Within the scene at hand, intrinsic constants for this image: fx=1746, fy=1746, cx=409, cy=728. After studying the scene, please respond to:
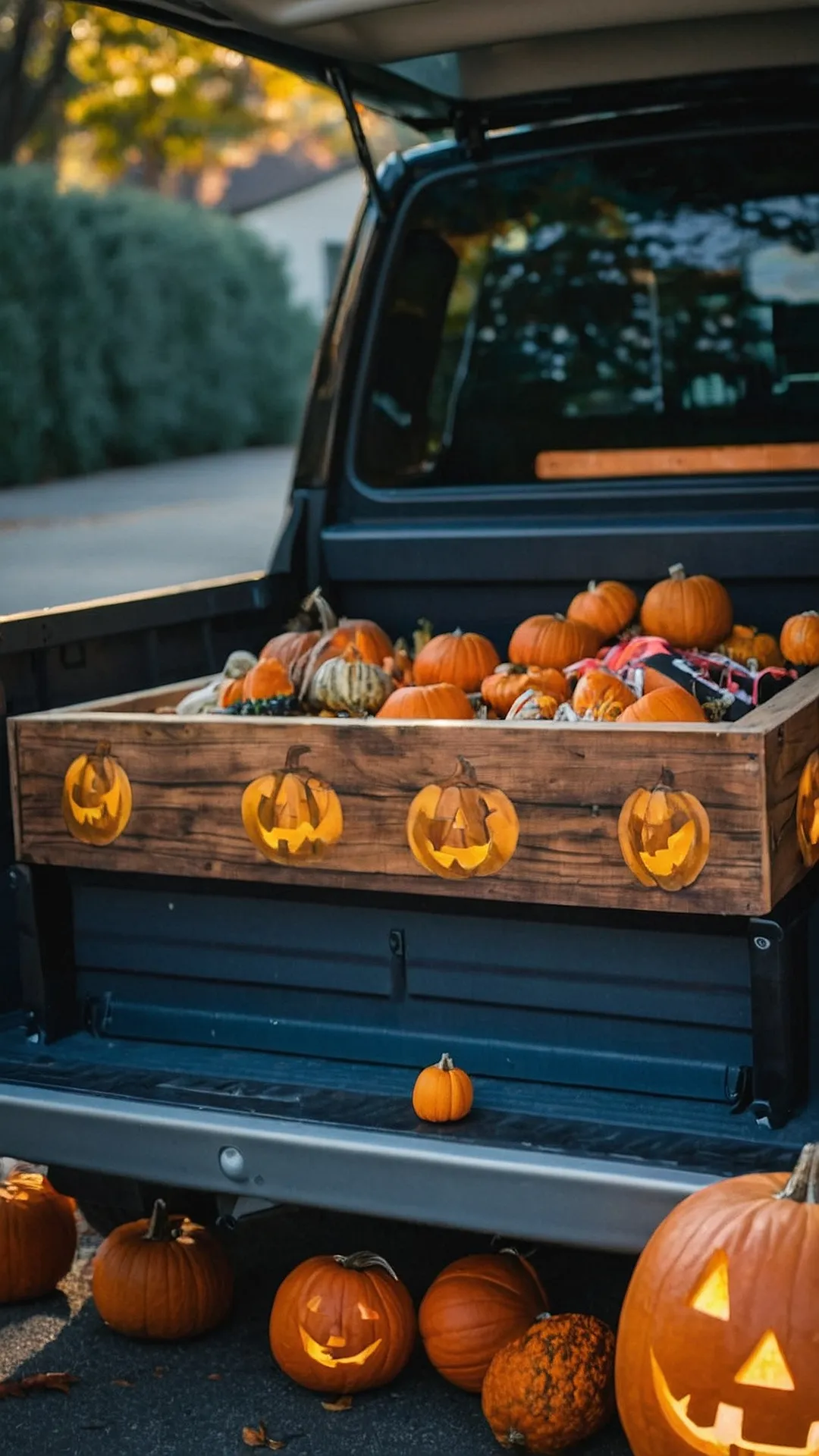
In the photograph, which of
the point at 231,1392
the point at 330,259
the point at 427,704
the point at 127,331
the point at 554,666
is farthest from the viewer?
the point at 330,259

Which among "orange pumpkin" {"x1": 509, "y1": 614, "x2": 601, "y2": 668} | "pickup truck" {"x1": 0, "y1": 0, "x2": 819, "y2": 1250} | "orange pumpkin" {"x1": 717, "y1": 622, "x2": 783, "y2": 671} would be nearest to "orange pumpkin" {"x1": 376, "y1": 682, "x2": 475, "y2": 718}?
"orange pumpkin" {"x1": 509, "y1": 614, "x2": 601, "y2": 668}

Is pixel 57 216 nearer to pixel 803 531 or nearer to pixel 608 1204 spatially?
pixel 803 531

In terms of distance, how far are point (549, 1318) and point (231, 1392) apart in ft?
2.12

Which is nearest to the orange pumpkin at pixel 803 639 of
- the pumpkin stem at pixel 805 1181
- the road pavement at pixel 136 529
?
the pumpkin stem at pixel 805 1181

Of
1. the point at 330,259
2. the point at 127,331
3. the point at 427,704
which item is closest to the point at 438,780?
the point at 427,704

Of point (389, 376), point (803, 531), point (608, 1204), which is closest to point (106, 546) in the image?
point (389, 376)

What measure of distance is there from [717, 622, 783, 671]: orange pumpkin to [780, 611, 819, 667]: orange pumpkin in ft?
0.28

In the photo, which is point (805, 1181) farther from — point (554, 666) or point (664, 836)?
point (554, 666)

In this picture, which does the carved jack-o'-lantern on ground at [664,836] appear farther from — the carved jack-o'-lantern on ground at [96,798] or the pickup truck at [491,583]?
the carved jack-o'-lantern on ground at [96,798]

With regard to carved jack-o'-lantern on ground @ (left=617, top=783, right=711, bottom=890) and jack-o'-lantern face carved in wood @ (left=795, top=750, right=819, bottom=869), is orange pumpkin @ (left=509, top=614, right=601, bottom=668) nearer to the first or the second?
jack-o'-lantern face carved in wood @ (left=795, top=750, right=819, bottom=869)

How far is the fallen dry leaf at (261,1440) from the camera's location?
3.04 meters

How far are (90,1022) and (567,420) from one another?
1923 millimetres

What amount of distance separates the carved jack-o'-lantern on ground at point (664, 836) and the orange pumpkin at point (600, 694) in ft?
1.77

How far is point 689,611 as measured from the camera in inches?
146
